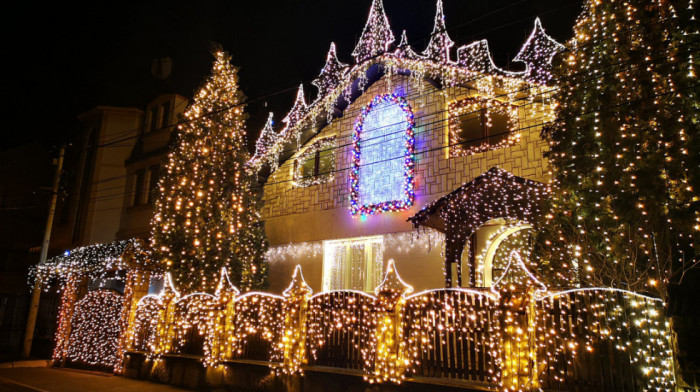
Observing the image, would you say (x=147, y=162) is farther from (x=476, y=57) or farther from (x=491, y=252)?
(x=491, y=252)

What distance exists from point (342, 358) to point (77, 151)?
70.7ft

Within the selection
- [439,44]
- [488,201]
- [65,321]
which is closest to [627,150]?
[488,201]

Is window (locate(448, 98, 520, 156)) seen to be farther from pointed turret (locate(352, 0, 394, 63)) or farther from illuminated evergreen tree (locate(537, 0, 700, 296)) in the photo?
illuminated evergreen tree (locate(537, 0, 700, 296))

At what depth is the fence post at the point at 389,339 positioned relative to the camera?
25.8ft

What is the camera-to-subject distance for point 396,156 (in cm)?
1448

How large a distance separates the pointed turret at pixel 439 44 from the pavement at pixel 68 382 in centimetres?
1136

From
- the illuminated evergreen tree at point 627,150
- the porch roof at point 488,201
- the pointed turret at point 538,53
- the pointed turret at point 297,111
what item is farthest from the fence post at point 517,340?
the pointed turret at point 297,111

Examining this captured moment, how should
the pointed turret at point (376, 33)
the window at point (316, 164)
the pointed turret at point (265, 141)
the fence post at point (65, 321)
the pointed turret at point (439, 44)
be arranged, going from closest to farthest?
1. the pointed turret at point (439, 44)
2. the fence post at point (65, 321)
3. the pointed turret at point (376, 33)
4. the window at point (316, 164)
5. the pointed turret at point (265, 141)

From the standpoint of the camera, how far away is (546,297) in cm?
704

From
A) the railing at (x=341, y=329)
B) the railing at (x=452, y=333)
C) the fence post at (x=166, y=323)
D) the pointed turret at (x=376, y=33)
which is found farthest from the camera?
the pointed turret at (x=376, y=33)

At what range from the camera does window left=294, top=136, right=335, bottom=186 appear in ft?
53.6

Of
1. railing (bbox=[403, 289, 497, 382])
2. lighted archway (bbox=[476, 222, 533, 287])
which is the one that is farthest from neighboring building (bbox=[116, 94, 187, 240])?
railing (bbox=[403, 289, 497, 382])

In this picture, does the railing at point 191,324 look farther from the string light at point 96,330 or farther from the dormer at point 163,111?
the dormer at point 163,111

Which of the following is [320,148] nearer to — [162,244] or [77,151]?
[162,244]
